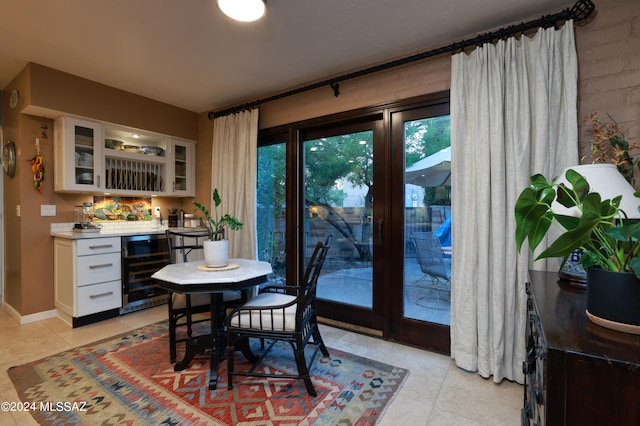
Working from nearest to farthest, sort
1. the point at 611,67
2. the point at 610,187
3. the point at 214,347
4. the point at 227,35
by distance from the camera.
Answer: the point at 610,187
the point at 611,67
the point at 214,347
the point at 227,35

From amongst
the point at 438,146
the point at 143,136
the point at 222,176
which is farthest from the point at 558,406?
the point at 143,136

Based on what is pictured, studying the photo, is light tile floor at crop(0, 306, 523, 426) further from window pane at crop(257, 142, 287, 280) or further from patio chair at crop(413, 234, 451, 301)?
window pane at crop(257, 142, 287, 280)

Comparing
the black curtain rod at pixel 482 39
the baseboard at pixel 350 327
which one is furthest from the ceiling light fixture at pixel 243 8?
the baseboard at pixel 350 327

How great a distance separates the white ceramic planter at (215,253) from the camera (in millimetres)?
2137

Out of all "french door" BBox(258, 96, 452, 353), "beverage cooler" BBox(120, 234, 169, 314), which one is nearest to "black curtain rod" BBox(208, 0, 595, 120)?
"french door" BBox(258, 96, 452, 353)

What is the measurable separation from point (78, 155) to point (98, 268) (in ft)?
4.14

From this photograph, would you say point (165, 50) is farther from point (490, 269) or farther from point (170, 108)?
point (490, 269)

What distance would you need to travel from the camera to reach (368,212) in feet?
9.36

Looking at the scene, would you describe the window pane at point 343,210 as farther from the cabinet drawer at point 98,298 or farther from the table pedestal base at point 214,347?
the cabinet drawer at point 98,298

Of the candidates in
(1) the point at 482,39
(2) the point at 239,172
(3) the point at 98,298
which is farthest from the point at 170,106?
(1) the point at 482,39

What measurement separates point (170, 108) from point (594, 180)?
4337mm

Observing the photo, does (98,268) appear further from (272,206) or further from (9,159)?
(272,206)

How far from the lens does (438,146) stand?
249cm

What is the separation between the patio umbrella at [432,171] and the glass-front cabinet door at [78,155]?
134 inches
